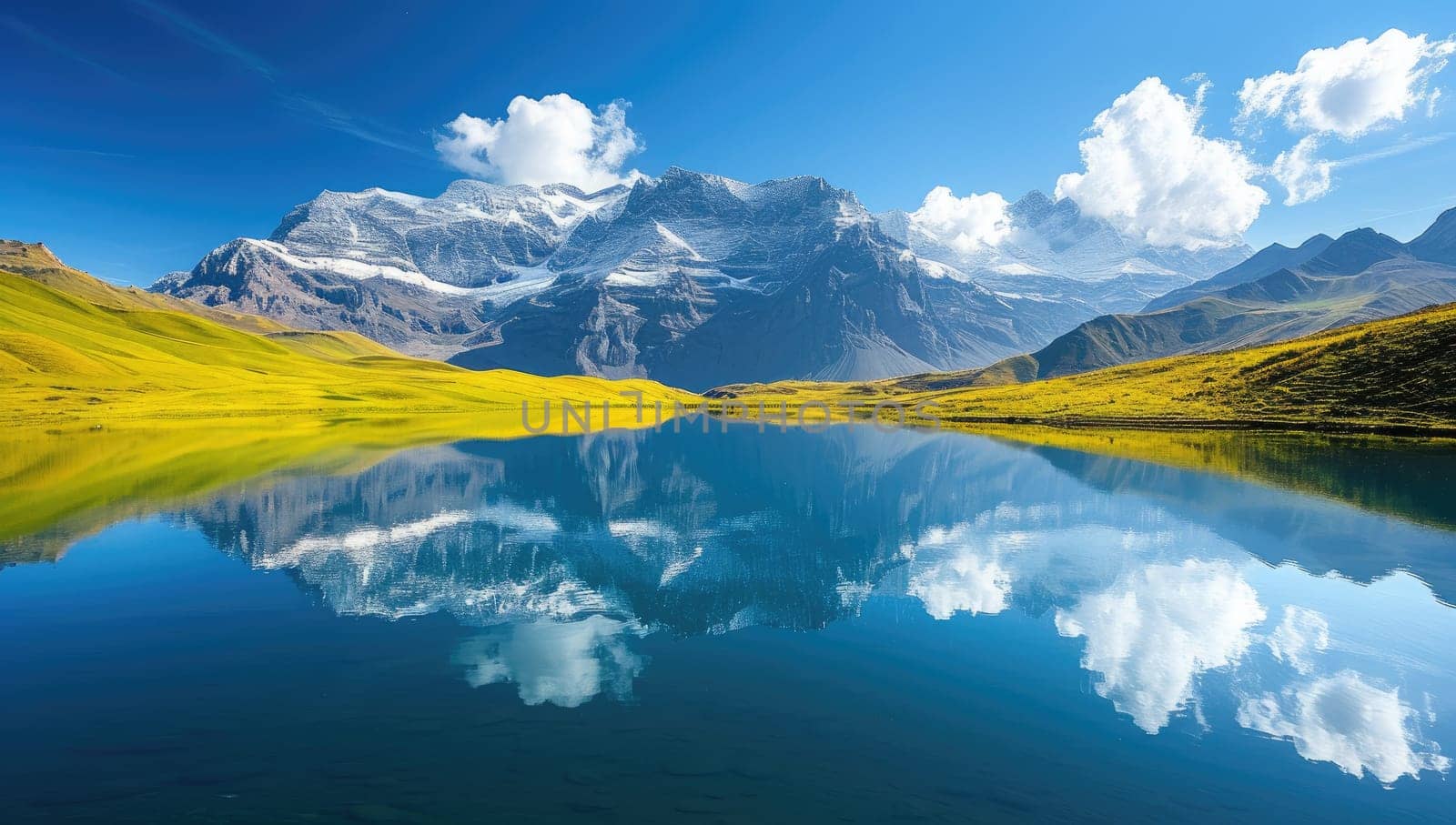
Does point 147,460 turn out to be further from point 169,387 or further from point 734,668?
point 169,387

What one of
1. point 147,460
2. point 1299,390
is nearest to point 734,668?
point 147,460

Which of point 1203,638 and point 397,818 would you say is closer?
point 397,818

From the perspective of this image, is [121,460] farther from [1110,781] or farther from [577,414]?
[577,414]

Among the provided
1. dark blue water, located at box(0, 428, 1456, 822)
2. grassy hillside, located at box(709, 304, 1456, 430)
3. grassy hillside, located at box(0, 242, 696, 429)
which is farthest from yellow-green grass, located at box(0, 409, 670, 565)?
grassy hillside, located at box(709, 304, 1456, 430)

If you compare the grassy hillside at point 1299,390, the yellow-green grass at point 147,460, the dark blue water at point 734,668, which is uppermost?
the grassy hillside at point 1299,390

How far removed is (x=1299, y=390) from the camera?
89.9 m

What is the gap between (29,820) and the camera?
1055cm

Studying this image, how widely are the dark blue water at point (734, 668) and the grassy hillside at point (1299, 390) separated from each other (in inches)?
2175

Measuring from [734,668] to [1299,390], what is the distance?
10818 centimetres

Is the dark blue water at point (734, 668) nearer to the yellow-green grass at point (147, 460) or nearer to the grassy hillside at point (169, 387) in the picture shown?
the yellow-green grass at point (147, 460)

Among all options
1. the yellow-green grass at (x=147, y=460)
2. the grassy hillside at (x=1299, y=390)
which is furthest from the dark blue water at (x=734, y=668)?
the grassy hillside at (x=1299, y=390)

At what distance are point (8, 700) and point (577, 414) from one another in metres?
140

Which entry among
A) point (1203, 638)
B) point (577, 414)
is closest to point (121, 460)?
point (1203, 638)

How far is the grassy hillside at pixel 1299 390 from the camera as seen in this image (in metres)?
77.0
